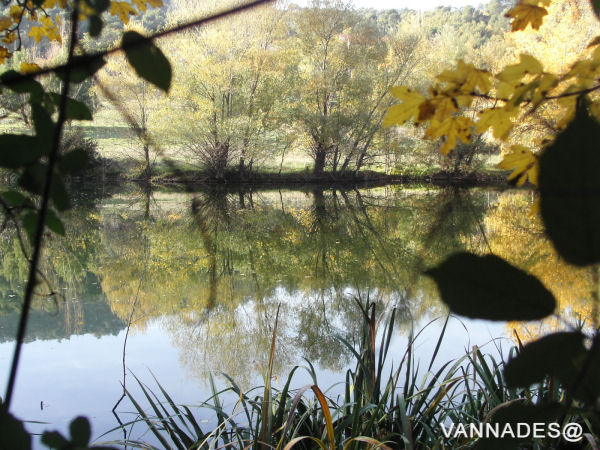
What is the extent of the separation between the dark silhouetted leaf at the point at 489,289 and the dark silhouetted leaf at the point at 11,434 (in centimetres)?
15

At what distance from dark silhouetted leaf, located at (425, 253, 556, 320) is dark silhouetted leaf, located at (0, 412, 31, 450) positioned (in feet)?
0.48

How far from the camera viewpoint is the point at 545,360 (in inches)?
5.5

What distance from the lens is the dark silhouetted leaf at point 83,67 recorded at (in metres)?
0.15

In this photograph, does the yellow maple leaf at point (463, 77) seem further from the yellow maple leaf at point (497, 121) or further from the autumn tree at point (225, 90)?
the autumn tree at point (225, 90)

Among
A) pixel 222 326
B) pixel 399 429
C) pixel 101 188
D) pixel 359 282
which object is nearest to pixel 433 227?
pixel 359 282

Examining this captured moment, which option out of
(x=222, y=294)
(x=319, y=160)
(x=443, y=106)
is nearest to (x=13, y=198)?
(x=443, y=106)

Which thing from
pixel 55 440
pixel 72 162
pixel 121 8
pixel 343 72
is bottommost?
pixel 55 440

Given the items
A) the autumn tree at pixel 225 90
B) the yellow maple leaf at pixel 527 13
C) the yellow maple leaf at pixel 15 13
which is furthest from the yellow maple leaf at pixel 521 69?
the autumn tree at pixel 225 90

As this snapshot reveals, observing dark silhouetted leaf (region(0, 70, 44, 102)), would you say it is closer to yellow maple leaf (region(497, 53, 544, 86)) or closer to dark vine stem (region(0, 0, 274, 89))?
dark vine stem (region(0, 0, 274, 89))

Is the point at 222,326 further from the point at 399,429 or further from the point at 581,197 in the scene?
the point at 581,197

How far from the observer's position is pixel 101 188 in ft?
45.8

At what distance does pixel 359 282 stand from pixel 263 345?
148 cm

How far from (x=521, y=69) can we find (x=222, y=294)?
4.71 meters

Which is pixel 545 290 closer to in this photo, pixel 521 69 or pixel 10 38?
pixel 521 69
